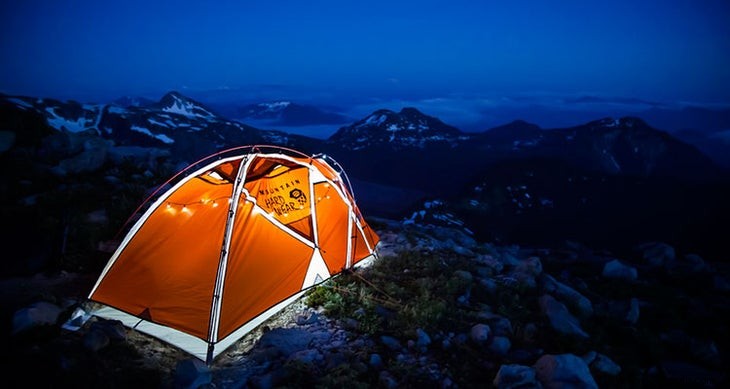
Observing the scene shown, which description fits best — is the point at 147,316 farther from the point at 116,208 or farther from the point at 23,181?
the point at 23,181

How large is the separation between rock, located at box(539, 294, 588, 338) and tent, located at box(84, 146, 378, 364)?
190 inches

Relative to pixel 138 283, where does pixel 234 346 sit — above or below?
below

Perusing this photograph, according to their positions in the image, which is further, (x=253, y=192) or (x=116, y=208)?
(x=116, y=208)

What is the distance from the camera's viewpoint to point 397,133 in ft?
438

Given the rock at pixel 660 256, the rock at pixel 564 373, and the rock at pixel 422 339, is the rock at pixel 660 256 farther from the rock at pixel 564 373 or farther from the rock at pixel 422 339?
the rock at pixel 422 339

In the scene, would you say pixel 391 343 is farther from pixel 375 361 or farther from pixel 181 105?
pixel 181 105

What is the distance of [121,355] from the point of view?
17.4 ft

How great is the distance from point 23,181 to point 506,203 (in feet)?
224

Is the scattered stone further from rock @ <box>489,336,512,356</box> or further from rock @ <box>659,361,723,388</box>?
rock @ <box>659,361,723,388</box>

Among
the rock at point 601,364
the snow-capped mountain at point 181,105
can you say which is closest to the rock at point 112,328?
the rock at point 601,364

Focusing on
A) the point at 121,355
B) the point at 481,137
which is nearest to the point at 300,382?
the point at 121,355

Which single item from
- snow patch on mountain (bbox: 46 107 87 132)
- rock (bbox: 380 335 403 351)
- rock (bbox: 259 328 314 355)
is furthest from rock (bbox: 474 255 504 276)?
snow patch on mountain (bbox: 46 107 87 132)

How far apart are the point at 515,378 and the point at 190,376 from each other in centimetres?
469

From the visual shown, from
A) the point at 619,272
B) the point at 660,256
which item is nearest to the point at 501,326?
the point at 619,272
